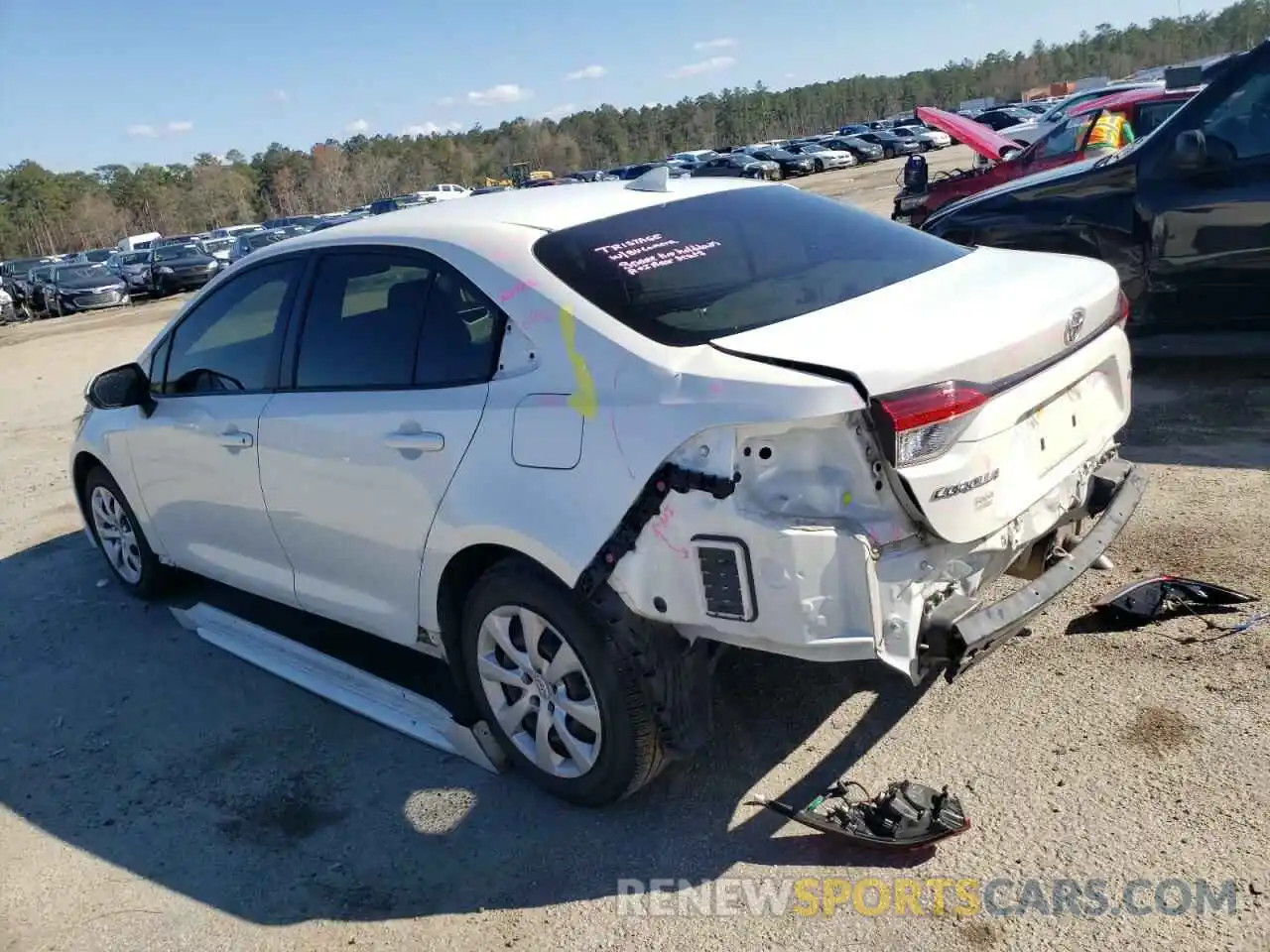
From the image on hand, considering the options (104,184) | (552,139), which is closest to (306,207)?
(104,184)

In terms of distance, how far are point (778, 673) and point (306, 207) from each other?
102673mm

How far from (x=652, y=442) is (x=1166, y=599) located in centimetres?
231

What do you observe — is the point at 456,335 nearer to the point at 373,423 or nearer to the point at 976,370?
the point at 373,423

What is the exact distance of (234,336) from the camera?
4359mm

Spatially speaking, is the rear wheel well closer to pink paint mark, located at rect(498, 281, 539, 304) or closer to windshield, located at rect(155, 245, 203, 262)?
pink paint mark, located at rect(498, 281, 539, 304)

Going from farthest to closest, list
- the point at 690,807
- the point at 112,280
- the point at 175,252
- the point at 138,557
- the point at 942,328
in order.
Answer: the point at 175,252 < the point at 112,280 < the point at 138,557 < the point at 690,807 < the point at 942,328

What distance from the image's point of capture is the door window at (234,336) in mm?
4078

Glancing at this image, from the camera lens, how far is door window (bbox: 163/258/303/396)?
4.08 metres

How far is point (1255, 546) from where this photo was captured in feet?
14.2

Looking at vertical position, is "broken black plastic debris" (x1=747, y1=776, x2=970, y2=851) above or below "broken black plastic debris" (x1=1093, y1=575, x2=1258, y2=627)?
above

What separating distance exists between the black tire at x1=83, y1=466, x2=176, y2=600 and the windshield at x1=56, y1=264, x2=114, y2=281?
26692 mm

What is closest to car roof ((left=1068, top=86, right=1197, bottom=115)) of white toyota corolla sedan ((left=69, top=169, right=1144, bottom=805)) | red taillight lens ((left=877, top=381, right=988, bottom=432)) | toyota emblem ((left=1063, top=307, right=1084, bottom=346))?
white toyota corolla sedan ((left=69, top=169, right=1144, bottom=805))

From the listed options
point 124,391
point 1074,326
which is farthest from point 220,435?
point 1074,326

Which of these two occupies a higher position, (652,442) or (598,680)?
(652,442)
